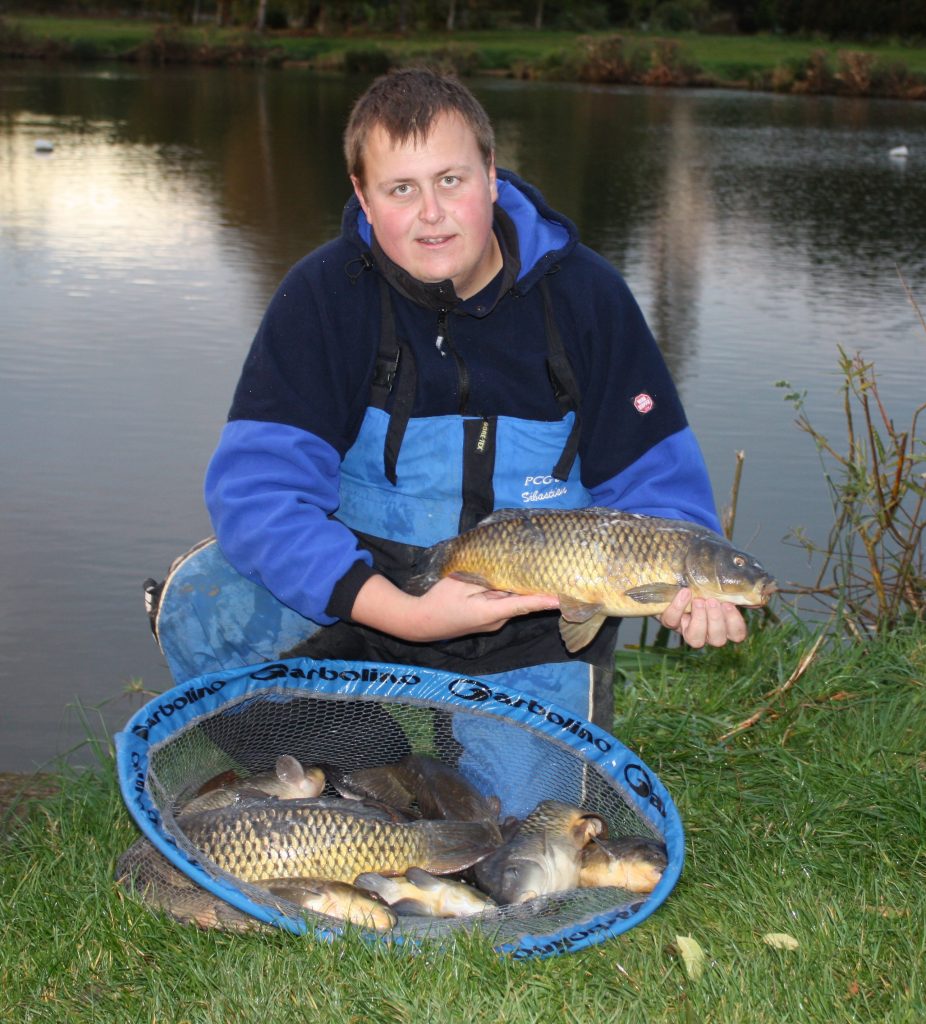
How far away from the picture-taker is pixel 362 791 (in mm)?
2615

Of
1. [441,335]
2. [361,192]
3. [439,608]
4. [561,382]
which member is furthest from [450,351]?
[439,608]

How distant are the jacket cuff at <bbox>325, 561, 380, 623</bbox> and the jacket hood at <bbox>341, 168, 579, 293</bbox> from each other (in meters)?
0.65

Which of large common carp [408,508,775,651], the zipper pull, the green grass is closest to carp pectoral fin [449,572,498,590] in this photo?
large common carp [408,508,775,651]

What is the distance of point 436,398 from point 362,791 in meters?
0.77

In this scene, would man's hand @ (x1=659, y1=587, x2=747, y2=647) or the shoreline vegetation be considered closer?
man's hand @ (x1=659, y1=587, x2=747, y2=647)

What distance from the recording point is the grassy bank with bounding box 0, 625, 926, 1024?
195cm

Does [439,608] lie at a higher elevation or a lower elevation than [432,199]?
lower

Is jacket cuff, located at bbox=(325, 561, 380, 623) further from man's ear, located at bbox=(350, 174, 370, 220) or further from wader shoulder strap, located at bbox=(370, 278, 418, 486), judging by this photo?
man's ear, located at bbox=(350, 174, 370, 220)

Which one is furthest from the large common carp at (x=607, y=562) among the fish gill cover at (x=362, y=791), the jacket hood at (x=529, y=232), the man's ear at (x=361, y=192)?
the man's ear at (x=361, y=192)

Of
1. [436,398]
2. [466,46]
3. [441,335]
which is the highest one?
[441,335]

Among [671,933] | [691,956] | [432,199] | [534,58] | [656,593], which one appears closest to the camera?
[691,956]

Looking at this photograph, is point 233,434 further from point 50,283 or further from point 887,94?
point 887,94

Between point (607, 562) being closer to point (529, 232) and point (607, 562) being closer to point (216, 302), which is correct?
point (529, 232)

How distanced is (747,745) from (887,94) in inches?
1202
